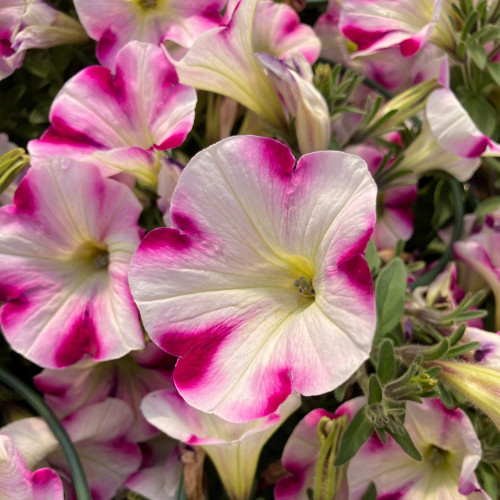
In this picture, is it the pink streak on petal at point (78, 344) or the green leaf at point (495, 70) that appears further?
the green leaf at point (495, 70)

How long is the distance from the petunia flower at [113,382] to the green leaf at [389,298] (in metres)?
0.24

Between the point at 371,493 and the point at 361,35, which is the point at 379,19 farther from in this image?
the point at 371,493

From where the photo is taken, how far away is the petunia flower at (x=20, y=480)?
A: 1.94 ft

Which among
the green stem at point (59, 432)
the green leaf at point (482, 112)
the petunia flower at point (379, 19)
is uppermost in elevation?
the petunia flower at point (379, 19)

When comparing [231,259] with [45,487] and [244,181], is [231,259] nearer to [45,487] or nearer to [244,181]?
[244,181]

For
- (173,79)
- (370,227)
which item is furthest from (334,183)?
(173,79)

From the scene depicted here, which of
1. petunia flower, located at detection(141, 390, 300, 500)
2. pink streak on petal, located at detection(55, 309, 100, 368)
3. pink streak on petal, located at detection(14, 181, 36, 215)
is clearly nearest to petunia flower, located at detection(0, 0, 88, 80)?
pink streak on petal, located at detection(14, 181, 36, 215)

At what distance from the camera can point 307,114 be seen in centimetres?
67

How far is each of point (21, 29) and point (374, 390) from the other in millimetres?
571

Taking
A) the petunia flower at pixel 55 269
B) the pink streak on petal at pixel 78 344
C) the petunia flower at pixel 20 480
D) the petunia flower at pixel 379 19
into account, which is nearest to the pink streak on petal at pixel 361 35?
the petunia flower at pixel 379 19

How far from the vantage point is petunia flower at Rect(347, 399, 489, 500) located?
0.67 meters

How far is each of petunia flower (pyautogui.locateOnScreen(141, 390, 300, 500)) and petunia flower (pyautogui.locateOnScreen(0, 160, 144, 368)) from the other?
0.26 feet

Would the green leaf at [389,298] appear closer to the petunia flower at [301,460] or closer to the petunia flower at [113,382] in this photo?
the petunia flower at [301,460]

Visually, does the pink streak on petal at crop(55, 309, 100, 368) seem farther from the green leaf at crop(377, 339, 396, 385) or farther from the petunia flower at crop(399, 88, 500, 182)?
the petunia flower at crop(399, 88, 500, 182)
